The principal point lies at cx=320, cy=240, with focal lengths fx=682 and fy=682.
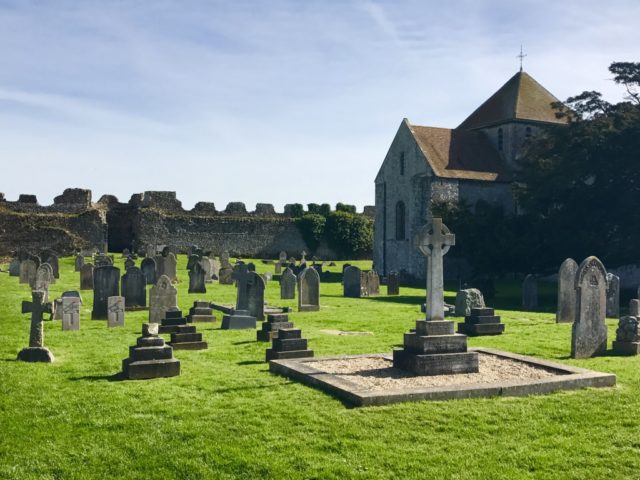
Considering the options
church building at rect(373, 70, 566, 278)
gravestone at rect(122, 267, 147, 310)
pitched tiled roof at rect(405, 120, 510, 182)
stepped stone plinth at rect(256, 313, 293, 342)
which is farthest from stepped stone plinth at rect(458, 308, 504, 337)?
pitched tiled roof at rect(405, 120, 510, 182)

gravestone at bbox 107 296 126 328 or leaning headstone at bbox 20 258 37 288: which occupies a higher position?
leaning headstone at bbox 20 258 37 288

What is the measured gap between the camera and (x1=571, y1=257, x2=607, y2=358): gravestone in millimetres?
10727

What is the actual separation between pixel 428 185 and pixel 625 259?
468 inches

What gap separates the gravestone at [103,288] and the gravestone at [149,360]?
6858 millimetres

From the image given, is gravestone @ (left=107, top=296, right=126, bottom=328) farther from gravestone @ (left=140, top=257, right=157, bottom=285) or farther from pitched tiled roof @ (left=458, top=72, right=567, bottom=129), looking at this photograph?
pitched tiled roof @ (left=458, top=72, right=567, bottom=129)

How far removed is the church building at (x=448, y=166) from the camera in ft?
114

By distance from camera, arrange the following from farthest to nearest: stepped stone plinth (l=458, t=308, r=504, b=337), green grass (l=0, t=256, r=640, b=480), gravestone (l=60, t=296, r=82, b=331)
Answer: stepped stone plinth (l=458, t=308, r=504, b=337)
gravestone (l=60, t=296, r=82, b=331)
green grass (l=0, t=256, r=640, b=480)

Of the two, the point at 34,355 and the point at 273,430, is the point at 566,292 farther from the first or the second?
the point at 34,355

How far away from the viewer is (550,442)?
6.28m

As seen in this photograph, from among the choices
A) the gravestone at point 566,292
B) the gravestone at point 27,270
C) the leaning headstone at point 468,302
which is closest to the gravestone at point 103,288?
the leaning headstone at point 468,302

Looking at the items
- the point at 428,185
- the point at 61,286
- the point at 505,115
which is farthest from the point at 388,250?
the point at 61,286

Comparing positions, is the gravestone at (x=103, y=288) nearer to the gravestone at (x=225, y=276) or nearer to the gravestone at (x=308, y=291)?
A: the gravestone at (x=308, y=291)

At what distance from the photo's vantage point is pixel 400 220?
122 ft

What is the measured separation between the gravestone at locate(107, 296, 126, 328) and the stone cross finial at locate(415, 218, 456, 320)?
7426mm
